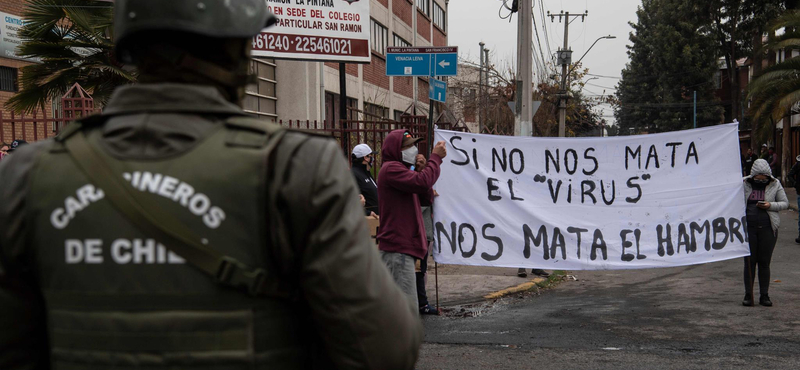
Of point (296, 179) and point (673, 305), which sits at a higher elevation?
point (296, 179)

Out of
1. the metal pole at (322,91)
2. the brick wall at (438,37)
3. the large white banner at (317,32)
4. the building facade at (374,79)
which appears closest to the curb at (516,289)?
the building facade at (374,79)

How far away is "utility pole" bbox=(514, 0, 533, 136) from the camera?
42.7ft

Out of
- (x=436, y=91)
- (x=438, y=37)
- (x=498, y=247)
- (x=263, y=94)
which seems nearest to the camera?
(x=498, y=247)

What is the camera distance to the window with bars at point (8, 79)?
1642 cm

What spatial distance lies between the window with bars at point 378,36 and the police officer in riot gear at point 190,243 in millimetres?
27184

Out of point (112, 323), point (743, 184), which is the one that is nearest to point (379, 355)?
point (112, 323)

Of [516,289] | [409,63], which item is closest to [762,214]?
[516,289]

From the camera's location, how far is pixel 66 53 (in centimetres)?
1099

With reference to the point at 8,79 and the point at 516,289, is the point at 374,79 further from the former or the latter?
the point at 516,289

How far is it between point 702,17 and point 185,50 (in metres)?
50.0

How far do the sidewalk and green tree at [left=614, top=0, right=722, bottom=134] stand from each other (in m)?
39.2

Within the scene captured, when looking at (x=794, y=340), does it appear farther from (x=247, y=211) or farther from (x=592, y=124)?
(x=592, y=124)

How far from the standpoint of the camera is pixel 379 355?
1.59 metres

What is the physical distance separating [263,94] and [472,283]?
12.9 m
